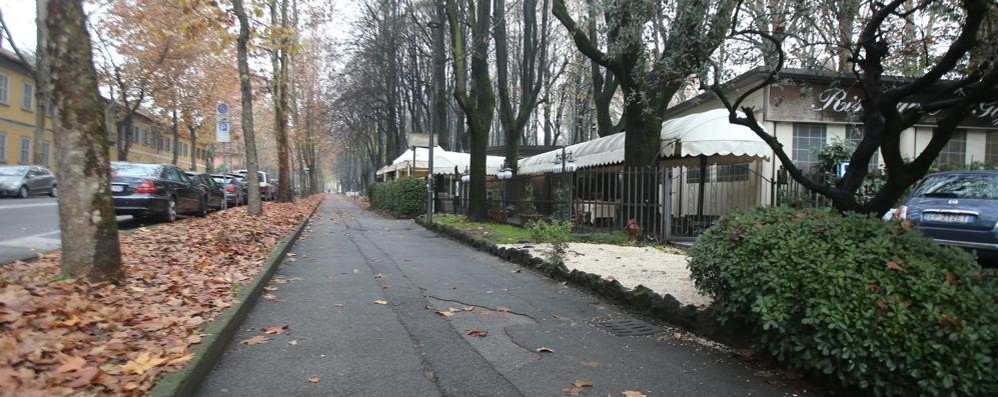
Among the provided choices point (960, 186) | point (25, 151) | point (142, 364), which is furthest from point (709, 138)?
point (25, 151)

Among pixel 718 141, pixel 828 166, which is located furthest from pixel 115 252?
pixel 828 166

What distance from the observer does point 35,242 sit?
29.8ft

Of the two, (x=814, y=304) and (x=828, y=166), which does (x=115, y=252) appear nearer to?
(x=814, y=304)

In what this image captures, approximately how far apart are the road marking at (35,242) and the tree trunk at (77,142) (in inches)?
152

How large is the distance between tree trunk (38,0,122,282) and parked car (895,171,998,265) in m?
8.82

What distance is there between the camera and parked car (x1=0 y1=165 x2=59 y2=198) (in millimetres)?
24266

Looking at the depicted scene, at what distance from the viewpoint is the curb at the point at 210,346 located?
330 cm

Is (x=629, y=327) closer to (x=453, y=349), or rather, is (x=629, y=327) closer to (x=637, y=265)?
(x=453, y=349)

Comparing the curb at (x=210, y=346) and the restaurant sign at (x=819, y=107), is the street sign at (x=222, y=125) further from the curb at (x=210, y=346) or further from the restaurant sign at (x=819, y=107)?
the restaurant sign at (x=819, y=107)

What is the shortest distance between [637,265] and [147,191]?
10.4 meters

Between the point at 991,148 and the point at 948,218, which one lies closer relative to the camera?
the point at 948,218

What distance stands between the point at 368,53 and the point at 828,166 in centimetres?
2067

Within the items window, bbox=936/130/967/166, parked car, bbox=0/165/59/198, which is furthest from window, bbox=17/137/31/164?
window, bbox=936/130/967/166

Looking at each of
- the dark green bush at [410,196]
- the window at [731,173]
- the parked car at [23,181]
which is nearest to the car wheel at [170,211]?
the dark green bush at [410,196]
